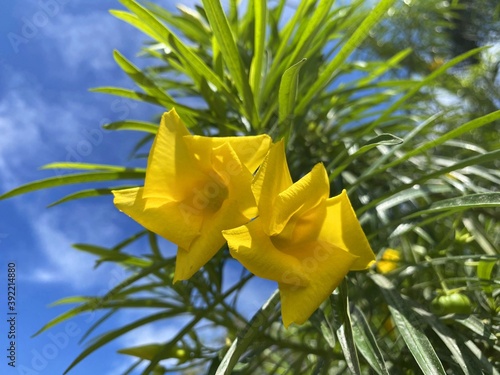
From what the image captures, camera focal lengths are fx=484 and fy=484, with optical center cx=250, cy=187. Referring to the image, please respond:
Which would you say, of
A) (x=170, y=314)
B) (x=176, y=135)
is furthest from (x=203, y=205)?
(x=170, y=314)

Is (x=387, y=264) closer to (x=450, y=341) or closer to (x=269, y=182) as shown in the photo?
(x=450, y=341)

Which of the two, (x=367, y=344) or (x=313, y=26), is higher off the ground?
(x=313, y=26)

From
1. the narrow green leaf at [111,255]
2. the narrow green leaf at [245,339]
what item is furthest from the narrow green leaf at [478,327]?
the narrow green leaf at [111,255]

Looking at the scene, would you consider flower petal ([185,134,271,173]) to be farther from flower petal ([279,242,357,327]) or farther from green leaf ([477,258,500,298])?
green leaf ([477,258,500,298])

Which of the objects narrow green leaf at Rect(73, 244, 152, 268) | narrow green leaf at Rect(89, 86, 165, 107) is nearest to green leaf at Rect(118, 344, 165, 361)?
narrow green leaf at Rect(73, 244, 152, 268)

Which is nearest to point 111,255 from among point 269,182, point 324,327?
point 324,327

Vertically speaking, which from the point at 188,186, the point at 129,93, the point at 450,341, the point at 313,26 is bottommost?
the point at 450,341
